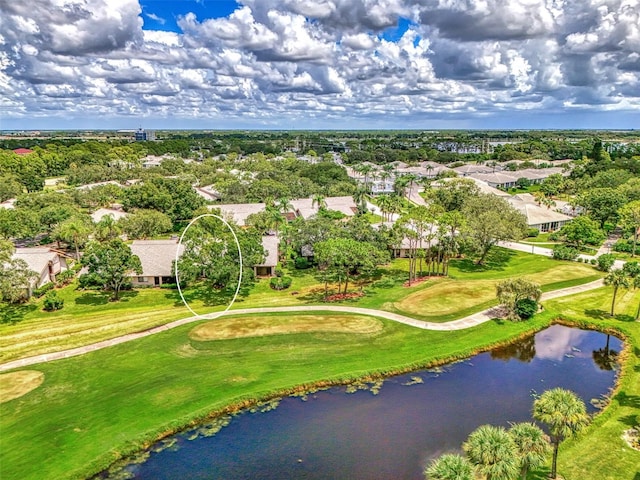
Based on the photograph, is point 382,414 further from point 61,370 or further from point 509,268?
point 509,268

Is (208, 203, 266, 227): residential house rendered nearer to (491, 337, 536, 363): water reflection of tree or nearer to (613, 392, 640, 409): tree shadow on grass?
(491, 337, 536, 363): water reflection of tree

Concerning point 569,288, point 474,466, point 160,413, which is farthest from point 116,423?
point 569,288

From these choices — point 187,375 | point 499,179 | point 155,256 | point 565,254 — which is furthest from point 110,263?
point 499,179

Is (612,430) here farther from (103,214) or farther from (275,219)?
(103,214)

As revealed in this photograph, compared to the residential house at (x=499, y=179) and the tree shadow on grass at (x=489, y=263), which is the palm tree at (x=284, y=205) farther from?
the residential house at (x=499, y=179)

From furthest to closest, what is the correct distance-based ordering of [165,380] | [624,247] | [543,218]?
1. [543,218]
2. [624,247]
3. [165,380]

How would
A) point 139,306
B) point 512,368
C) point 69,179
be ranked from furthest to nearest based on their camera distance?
1. point 69,179
2. point 139,306
3. point 512,368

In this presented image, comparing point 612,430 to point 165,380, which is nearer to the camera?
point 612,430
